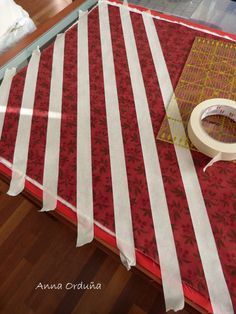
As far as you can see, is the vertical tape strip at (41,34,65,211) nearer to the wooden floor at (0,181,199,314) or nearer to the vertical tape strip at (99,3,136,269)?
the vertical tape strip at (99,3,136,269)

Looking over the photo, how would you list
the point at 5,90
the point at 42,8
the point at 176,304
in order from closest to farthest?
the point at 176,304 < the point at 5,90 < the point at 42,8

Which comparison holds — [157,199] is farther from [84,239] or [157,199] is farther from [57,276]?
[57,276]

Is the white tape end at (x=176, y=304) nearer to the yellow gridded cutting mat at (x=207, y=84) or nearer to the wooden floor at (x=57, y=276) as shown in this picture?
the yellow gridded cutting mat at (x=207, y=84)

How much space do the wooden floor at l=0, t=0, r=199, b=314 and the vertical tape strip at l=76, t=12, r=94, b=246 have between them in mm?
470

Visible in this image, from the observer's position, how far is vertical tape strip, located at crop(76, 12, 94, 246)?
676mm

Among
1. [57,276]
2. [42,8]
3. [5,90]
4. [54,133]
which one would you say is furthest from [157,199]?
[42,8]

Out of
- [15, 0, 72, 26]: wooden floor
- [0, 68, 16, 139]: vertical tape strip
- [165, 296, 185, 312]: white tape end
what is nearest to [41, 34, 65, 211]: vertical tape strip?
[0, 68, 16, 139]: vertical tape strip

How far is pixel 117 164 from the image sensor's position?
76 cm

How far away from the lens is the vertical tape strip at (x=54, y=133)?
0.72 metres

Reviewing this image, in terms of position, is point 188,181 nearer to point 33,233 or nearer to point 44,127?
point 44,127

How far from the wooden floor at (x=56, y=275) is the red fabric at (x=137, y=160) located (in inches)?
17.2

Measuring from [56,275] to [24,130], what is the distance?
741 mm

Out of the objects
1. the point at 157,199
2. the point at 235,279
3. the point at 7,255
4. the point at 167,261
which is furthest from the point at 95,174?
the point at 7,255

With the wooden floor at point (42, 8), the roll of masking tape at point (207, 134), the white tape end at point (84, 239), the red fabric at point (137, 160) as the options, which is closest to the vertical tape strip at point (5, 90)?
the red fabric at point (137, 160)
